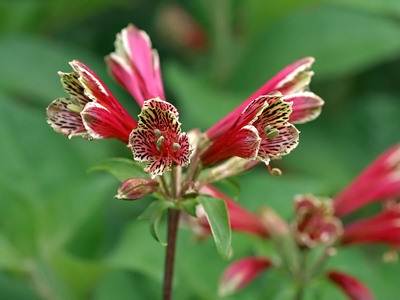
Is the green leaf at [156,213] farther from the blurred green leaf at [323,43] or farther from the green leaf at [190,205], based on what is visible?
the blurred green leaf at [323,43]

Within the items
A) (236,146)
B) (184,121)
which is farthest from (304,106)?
(184,121)

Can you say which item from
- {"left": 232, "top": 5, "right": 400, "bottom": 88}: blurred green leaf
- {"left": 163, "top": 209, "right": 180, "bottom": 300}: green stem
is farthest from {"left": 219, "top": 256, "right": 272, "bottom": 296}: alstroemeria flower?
{"left": 232, "top": 5, "right": 400, "bottom": 88}: blurred green leaf

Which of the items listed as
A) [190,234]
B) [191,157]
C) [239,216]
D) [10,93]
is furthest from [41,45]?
[191,157]

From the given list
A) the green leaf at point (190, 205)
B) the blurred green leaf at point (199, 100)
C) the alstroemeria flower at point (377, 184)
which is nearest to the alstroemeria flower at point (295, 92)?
the green leaf at point (190, 205)

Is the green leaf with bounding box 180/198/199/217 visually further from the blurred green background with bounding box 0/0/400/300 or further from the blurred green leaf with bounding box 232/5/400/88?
the blurred green leaf with bounding box 232/5/400/88

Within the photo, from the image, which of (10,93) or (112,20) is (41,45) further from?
(112,20)

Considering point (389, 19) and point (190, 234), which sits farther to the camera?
point (389, 19)
